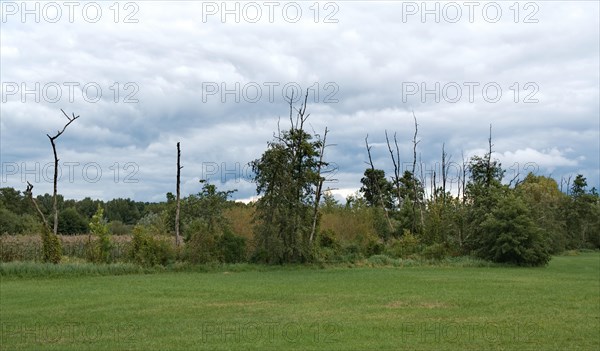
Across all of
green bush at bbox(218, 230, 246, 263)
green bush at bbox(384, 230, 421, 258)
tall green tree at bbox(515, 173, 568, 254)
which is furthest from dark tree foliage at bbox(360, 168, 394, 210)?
green bush at bbox(218, 230, 246, 263)

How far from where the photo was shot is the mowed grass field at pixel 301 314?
11.3m

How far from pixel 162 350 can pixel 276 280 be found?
14.2 meters

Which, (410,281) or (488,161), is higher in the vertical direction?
(488,161)

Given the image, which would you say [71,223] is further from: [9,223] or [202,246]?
[202,246]

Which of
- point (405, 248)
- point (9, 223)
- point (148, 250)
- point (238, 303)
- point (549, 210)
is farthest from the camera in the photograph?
point (9, 223)

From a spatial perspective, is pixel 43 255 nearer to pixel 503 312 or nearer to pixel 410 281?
pixel 410 281

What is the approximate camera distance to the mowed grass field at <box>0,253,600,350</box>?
11.3 m

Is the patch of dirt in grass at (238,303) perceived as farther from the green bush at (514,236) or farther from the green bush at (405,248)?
the green bush at (405,248)

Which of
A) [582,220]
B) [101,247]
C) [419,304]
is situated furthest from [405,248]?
[582,220]

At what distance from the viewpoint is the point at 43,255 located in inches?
1202

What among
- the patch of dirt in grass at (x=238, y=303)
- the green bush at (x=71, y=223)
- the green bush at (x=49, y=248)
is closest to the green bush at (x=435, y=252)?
the green bush at (x=49, y=248)

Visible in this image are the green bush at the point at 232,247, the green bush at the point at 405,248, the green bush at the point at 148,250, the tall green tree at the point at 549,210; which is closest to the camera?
Result: the green bush at the point at 148,250

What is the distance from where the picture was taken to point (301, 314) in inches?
580

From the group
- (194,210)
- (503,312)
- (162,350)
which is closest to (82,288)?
(162,350)
